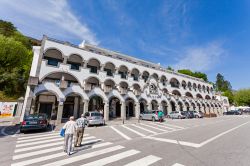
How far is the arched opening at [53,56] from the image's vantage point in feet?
74.0

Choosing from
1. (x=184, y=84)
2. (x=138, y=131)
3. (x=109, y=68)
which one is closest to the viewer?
(x=138, y=131)

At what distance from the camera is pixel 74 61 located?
83.9 feet

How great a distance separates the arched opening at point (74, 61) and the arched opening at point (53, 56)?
1.58 meters

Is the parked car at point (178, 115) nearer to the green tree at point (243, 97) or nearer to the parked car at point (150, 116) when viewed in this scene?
the parked car at point (150, 116)

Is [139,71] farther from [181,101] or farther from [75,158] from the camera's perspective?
[75,158]

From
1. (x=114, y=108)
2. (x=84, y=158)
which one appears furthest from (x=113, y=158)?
(x=114, y=108)

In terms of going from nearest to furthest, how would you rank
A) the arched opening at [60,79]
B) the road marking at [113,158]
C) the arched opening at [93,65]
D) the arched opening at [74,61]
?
the road marking at [113,158], the arched opening at [60,79], the arched opening at [74,61], the arched opening at [93,65]

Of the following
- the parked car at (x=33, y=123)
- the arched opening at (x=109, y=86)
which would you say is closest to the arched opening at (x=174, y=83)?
the arched opening at (x=109, y=86)

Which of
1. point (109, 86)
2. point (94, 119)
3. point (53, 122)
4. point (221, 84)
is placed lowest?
point (53, 122)

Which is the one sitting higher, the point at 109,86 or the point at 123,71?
the point at 123,71

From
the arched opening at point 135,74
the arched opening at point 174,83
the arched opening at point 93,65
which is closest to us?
the arched opening at point 93,65

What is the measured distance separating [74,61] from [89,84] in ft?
21.4

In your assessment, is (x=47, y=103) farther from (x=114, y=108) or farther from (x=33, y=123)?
(x=114, y=108)

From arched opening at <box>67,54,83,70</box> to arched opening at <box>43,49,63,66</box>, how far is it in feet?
5.18
